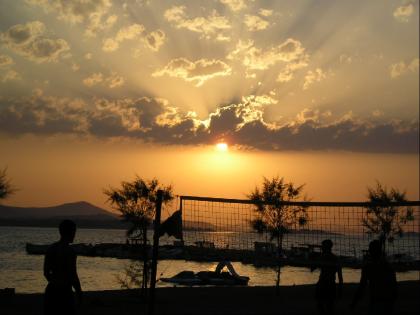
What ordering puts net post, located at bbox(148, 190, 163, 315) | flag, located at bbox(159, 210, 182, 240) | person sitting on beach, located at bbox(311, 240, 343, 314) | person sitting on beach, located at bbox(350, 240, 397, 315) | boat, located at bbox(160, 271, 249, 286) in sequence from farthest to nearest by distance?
1. boat, located at bbox(160, 271, 249, 286)
2. flag, located at bbox(159, 210, 182, 240)
3. net post, located at bbox(148, 190, 163, 315)
4. person sitting on beach, located at bbox(311, 240, 343, 314)
5. person sitting on beach, located at bbox(350, 240, 397, 315)

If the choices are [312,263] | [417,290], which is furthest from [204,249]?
[417,290]

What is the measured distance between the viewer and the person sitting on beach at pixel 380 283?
27.2 feet

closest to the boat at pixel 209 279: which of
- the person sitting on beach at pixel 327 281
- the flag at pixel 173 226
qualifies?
the flag at pixel 173 226

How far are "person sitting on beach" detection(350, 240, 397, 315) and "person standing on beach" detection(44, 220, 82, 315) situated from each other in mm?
4488

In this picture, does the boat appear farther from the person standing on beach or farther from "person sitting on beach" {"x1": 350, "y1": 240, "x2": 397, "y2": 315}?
the person standing on beach

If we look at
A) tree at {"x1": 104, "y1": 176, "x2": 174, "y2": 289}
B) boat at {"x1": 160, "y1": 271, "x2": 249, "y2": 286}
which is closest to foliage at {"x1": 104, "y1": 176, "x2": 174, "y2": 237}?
tree at {"x1": 104, "y1": 176, "x2": 174, "y2": 289}

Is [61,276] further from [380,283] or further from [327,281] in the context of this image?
[327,281]

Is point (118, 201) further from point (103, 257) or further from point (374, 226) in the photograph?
point (103, 257)

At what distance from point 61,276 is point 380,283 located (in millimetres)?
4831

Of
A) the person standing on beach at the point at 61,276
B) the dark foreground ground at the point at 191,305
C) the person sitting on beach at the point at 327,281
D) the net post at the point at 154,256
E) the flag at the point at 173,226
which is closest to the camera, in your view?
the person standing on beach at the point at 61,276

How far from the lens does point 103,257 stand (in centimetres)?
8756

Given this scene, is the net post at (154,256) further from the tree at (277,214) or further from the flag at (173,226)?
the tree at (277,214)

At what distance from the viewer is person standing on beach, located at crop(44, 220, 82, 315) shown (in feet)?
24.3

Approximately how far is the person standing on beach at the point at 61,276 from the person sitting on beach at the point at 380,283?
449cm
